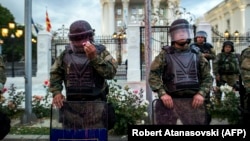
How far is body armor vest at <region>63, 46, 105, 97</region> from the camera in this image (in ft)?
11.3

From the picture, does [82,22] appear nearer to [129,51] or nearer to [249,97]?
[249,97]

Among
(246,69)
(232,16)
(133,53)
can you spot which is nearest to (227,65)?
(246,69)

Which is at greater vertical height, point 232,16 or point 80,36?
point 232,16

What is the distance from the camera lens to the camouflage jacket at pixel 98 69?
3370 mm

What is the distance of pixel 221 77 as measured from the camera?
8.12 meters

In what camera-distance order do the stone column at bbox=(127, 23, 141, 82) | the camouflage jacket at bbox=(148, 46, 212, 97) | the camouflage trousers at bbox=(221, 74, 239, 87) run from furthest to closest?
the stone column at bbox=(127, 23, 141, 82) → the camouflage trousers at bbox=(221, 74, 239, 87) → the camouflage jacket at bbox=(148, 46, 212, 97)

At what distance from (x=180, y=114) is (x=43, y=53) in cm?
1314

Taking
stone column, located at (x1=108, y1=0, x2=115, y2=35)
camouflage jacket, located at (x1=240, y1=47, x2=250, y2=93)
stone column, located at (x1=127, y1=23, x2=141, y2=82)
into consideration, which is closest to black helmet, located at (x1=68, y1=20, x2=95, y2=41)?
camouflage jacket, located at (x1=240, y1=47, x2=250, y2=93)

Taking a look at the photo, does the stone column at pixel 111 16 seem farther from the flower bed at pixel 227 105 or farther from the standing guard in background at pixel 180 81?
the standing guard in background at pixel 180 81

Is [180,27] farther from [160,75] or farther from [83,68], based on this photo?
[83,68]

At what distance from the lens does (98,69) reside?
133 inches

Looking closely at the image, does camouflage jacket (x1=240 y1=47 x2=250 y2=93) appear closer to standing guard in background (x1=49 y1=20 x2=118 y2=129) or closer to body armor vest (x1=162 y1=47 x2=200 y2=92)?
body armor vest (x1=162 y1=47 x2=200 y2=92)

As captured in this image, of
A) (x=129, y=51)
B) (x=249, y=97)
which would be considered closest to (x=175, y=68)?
(x=249, y=97)

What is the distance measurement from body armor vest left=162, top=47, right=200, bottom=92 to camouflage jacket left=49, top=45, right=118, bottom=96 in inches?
20.4
